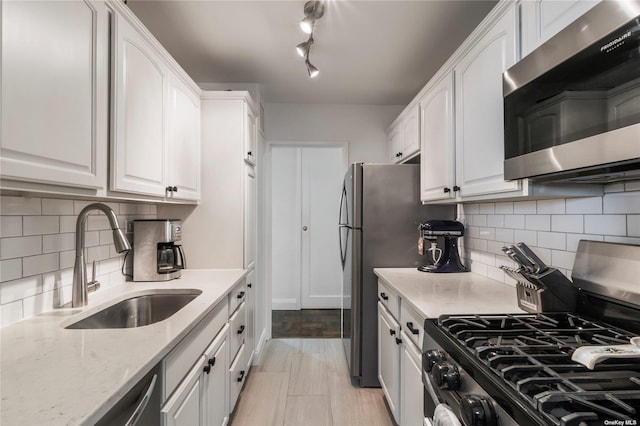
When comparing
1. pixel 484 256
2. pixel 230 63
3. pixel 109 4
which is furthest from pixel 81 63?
pixel 484 256

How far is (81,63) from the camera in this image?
1.08m

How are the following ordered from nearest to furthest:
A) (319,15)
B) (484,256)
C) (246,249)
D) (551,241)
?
1. (551,241)
2. (319,15)
3. (484,256)
4. (246,249)

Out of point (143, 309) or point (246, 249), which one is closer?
point (143, 309)

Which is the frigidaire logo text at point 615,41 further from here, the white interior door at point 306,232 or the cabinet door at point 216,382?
the white interior door at point 306,232

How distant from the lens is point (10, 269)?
3.74 feet

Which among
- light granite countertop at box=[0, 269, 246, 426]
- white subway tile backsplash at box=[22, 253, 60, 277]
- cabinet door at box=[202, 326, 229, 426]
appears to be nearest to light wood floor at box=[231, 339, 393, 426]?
cabinet door at box=[202, 326, 229, 426]

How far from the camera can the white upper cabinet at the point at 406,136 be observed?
8.00ft

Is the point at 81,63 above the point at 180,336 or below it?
above

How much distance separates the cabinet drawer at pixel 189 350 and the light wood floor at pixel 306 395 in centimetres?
85

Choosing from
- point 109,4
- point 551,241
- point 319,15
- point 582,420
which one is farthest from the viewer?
point 319,15

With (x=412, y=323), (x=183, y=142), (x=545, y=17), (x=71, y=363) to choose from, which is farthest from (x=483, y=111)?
(x=71, y=363)

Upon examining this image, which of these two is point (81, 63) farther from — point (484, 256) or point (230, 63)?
point (484, 256)

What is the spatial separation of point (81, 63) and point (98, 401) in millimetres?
1066

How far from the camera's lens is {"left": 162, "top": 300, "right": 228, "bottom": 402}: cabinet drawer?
1068mm
